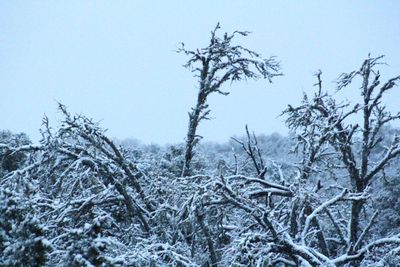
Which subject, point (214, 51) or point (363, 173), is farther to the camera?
point (214, 51)

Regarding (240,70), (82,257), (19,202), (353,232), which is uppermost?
(240,70)

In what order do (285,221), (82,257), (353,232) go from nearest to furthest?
(82,257) < (353,232) < (285,221)

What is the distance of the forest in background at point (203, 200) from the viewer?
17.3 feet

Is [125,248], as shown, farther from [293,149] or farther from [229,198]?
[293,149]

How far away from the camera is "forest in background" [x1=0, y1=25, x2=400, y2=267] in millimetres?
5273

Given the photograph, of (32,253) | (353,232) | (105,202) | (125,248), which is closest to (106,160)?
(105,202)

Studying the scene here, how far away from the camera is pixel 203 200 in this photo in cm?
646

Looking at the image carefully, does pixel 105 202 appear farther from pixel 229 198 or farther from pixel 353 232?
pixel 353 232

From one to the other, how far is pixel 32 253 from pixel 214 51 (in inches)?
232

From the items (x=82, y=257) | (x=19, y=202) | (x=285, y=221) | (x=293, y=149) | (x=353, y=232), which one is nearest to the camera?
(x=82, y=257)

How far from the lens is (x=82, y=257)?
4547 mm

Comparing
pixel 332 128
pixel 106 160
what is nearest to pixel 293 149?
pixel 332 128

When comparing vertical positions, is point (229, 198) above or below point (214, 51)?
below

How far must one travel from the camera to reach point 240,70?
369 inches
